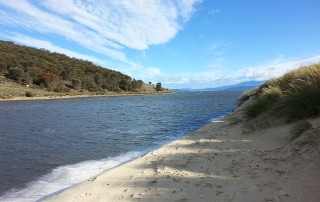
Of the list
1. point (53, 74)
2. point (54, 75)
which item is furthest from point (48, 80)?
point (53, 74)

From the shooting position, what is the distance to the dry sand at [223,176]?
5.85 meters

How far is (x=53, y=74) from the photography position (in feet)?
311

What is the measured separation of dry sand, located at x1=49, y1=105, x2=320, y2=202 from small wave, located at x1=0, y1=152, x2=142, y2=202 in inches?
31.6

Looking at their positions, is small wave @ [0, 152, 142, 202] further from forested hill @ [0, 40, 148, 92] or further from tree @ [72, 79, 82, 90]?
tree @ [72, 79, 82, 90]

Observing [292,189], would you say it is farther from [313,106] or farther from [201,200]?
[313,106]

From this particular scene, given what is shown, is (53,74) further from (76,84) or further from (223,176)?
(223,176)

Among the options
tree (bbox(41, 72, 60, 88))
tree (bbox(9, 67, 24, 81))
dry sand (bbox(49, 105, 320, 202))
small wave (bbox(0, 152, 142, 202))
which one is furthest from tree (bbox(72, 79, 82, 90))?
dry sand (bbox(49, 105, 320, 202))

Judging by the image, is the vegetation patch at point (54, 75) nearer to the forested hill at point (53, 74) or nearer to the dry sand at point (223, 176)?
the forested hill at point (53, 74)

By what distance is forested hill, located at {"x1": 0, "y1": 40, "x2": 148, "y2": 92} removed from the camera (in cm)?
8731

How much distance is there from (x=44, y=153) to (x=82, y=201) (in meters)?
7.16

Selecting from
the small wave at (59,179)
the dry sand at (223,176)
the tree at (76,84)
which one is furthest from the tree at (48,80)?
the dry sand at (223,176)

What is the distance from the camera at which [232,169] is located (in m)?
7.67

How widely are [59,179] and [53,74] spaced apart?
90195 millimetres

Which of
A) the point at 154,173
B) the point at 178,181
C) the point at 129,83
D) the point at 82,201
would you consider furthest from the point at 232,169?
the point at 129,83
